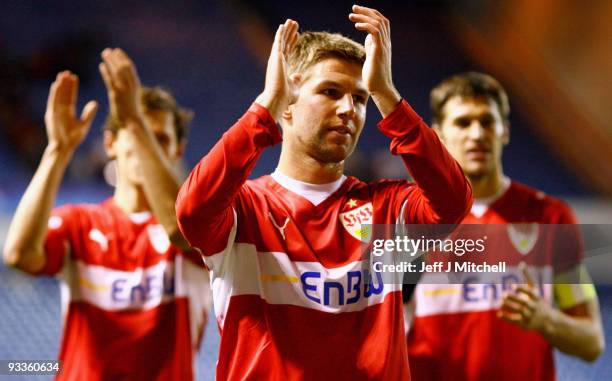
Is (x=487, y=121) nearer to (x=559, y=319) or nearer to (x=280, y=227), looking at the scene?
(x=559, y=319)

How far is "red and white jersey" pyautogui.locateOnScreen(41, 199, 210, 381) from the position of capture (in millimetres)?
2930

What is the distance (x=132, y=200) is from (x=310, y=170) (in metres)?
1.31

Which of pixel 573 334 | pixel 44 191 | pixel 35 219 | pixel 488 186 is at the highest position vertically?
pixel 488 186

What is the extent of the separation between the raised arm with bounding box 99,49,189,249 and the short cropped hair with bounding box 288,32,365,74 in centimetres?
78

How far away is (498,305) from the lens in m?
2.95

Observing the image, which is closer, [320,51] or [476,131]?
[320,51]

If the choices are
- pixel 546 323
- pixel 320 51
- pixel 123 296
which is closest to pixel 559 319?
pixel 546 323

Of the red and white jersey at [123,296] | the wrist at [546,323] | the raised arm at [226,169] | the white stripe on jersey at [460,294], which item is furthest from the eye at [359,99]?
the red and white jersey at [123,296]

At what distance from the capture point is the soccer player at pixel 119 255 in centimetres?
281

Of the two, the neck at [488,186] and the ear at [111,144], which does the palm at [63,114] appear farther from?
the neck at [488,186]

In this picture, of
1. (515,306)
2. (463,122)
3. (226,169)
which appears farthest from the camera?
(463,122)

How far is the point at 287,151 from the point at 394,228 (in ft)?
1.39

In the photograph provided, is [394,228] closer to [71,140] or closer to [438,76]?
[71,140]

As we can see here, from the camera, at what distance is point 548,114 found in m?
8.53
